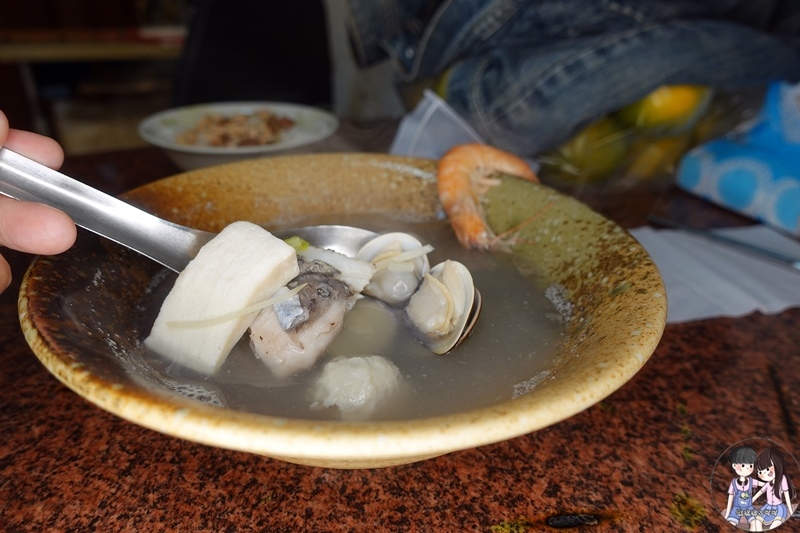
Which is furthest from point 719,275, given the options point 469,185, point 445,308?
point 445,308

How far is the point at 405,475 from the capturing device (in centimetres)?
67

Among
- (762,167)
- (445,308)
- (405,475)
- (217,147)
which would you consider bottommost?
(217,147)

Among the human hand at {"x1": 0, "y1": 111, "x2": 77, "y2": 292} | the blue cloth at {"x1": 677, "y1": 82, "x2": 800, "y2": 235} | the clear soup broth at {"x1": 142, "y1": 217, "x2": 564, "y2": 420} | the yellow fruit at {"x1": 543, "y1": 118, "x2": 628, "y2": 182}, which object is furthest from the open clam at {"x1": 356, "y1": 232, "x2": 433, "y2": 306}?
the blue cloth at {"x1": 677, "y1": 82, "x2": 800, "y2": 235}

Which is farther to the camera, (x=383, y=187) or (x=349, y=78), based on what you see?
(x=349, y=78)

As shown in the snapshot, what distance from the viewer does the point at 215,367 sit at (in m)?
0.66

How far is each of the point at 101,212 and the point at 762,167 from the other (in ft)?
5.19

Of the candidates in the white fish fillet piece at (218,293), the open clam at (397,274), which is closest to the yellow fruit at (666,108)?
the open clam at (397,274)

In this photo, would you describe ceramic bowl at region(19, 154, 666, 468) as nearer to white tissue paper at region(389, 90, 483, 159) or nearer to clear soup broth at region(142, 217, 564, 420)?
clear soup broth at region(142, 217, 564, 420)

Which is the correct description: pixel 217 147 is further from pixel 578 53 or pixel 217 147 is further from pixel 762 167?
pixel 762 167

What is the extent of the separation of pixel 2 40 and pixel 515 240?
3931 millimetres

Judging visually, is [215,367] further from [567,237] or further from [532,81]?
[532,81]

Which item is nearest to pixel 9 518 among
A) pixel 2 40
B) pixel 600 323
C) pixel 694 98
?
pixel 600 323

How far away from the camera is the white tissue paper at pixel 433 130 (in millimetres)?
1431

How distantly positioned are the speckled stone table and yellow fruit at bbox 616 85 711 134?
716 millimetres
